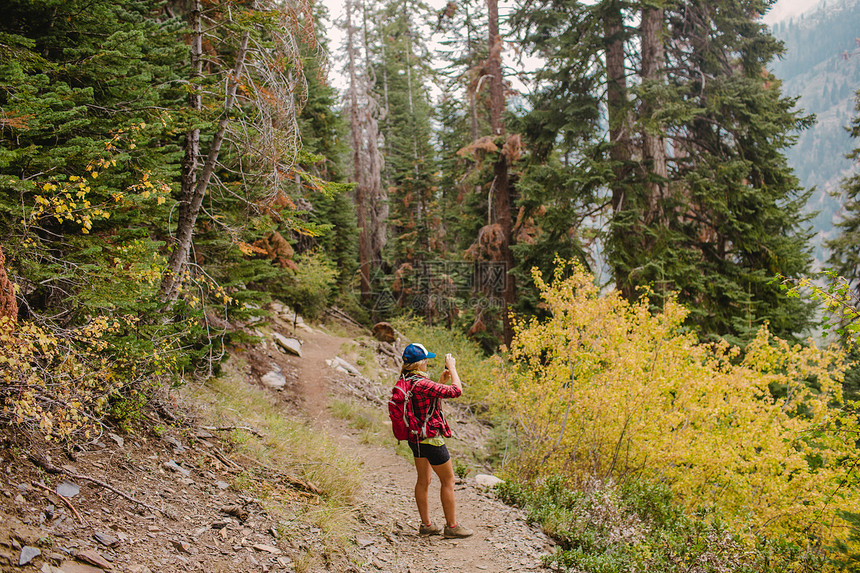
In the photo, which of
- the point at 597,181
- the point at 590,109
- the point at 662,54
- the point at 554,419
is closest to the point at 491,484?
the point at 554,419

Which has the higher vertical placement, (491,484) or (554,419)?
(554,419)

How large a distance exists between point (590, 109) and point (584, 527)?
1085cm

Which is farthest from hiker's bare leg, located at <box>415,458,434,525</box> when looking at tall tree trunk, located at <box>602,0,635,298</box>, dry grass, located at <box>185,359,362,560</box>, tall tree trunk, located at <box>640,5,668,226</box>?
tall tree trunk, located at <box>640,5,668,226</box>

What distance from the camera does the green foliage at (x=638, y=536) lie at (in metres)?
3.99

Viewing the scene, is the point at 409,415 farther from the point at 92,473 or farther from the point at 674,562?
the point at 674,562

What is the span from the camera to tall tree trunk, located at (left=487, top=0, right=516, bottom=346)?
15031 millimetres

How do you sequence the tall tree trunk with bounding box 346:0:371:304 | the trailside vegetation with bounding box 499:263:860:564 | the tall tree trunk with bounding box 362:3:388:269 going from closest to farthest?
the trailside vegetation with bounding box 499:263:860:564, the tall tree trunk with bounding box 346:0:371:304, the tall tree trunk with bounding box 362:3:388:269

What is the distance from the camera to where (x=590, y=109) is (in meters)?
12.3

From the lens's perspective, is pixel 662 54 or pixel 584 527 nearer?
pixel 584 527

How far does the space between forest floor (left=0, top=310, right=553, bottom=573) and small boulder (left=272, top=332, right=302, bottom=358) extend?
609 cm

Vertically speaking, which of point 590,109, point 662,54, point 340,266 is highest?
point 662,54

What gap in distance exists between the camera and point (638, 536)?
4.57m

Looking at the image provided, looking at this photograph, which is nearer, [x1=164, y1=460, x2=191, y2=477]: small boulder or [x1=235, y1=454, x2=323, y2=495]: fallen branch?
[x1=164, y1=460, x2=191, y2=477]: small boulder

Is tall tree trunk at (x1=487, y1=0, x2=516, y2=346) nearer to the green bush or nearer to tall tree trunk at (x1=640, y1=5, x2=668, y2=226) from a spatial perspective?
tall tree trunk at (x1=640, y1=5, x2=668, y2=226)
